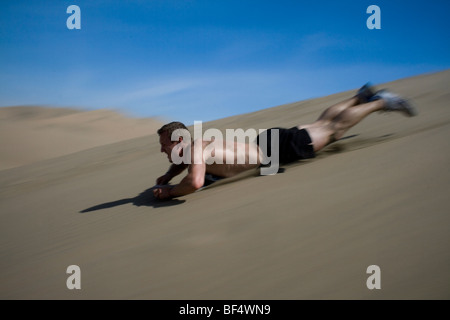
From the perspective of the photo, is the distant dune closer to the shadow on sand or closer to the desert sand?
the shadow on sand

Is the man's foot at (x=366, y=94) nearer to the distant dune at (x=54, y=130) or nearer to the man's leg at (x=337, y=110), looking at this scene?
the man's leg at (x=337, y=110)

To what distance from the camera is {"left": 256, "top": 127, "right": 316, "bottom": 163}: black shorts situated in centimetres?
288

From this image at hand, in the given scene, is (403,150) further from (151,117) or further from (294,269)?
(151,117)

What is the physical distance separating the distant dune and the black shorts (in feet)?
42.2

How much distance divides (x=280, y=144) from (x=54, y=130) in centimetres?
1893

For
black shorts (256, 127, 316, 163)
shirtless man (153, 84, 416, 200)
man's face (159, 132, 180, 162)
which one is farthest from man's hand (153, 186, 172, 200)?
black shorts (256, 127, 316, 163)

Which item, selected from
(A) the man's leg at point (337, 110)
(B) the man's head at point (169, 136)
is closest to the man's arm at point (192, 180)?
(B) the man's head at point (169, 136)

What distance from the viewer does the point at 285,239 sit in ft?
4.77

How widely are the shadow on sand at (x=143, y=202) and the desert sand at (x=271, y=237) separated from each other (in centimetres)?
2

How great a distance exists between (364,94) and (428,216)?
215 centimetres

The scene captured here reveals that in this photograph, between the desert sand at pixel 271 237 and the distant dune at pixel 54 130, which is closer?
the desert sand at pixel 271 237

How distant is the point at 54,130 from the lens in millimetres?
18562

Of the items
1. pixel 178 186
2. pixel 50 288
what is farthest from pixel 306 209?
pixel 50 288

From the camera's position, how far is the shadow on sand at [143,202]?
250 centimetres
